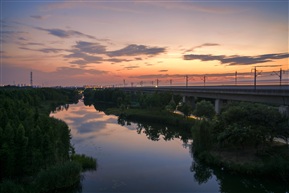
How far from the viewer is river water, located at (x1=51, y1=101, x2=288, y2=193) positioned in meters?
27.9

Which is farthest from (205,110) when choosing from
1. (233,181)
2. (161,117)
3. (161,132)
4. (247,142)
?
(233,181)

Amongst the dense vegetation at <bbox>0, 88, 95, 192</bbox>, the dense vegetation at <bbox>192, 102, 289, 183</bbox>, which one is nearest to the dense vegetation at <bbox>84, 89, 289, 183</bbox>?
the dense vegetation at <bbox>192, 102, 289, 183</bbox>

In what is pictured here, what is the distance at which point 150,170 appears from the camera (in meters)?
33.1

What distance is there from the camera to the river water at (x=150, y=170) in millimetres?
27928

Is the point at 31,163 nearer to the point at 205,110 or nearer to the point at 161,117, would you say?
the point at 205,110

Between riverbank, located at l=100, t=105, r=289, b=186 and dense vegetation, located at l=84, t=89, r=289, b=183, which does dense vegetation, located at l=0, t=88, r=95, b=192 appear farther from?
dense vegetation, located at l=84, t=89, r=289, b=183

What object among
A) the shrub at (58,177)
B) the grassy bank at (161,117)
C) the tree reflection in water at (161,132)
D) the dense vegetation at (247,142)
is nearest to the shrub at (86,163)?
the shrub at (58,177)

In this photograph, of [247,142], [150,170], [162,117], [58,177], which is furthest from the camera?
[162,117]

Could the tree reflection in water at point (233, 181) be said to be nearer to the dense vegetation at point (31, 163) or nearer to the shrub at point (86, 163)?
the shrub at point (86, 163)

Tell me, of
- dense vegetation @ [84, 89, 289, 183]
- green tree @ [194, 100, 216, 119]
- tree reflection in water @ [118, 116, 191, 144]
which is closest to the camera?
dense vegetation @ [84, 89, 289, 183]

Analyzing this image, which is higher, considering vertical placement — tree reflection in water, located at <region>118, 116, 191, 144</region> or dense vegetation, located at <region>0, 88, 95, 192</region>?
dense vegetation, located at <region>0, 88, 95, 192</region>

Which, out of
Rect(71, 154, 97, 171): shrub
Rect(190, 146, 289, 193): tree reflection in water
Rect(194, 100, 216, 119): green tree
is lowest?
Rect(190, 146, 289, 193): tree reflection in water

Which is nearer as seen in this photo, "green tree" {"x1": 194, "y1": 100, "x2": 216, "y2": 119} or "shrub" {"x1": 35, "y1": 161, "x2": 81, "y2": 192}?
"shrub" {"x1": 35, "y1": 161, "x2": 81, "y2": 192}

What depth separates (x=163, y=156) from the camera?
40281 millimetres
